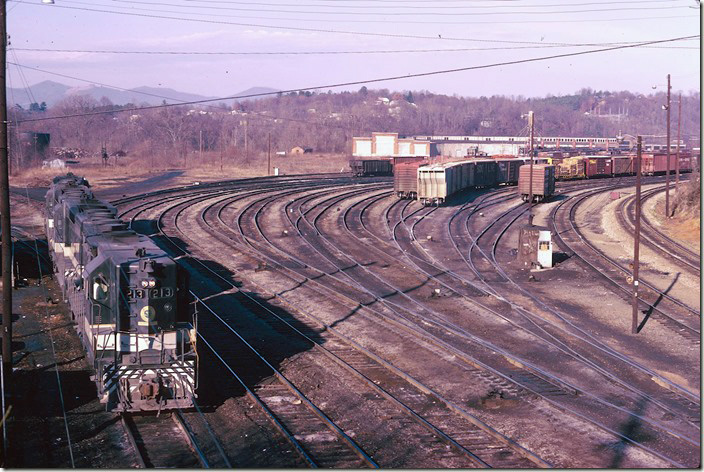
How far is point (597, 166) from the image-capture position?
246 feet

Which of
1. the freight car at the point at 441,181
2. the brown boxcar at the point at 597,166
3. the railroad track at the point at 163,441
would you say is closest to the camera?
the railroad track at the point at 163,441

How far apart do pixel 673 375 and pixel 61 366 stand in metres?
15.5

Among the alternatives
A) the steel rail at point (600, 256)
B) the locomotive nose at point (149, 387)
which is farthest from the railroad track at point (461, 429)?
the steel rail at point (600, 256)

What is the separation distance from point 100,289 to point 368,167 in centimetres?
6133

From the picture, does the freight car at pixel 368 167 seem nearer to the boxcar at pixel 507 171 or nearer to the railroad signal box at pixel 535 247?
the boxcar at pixel 507 171

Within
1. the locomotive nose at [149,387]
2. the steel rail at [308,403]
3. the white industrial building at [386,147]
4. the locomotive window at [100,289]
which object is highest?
the white industrial building at [386,147]

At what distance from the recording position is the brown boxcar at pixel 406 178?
52625 mm

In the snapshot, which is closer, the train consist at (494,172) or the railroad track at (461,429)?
the railroad track at (461,429)

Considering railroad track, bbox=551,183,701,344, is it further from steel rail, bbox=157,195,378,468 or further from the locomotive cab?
the locomotive cab

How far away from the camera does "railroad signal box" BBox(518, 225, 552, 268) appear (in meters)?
32.3

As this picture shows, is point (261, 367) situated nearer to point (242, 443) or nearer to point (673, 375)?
point (242, 443)

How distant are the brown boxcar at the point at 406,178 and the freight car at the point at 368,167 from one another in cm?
2182

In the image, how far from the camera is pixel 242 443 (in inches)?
552

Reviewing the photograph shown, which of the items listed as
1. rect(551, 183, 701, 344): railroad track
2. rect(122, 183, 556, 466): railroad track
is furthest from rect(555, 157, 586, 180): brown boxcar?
rect(122, 183, 556, 466): railroad track
